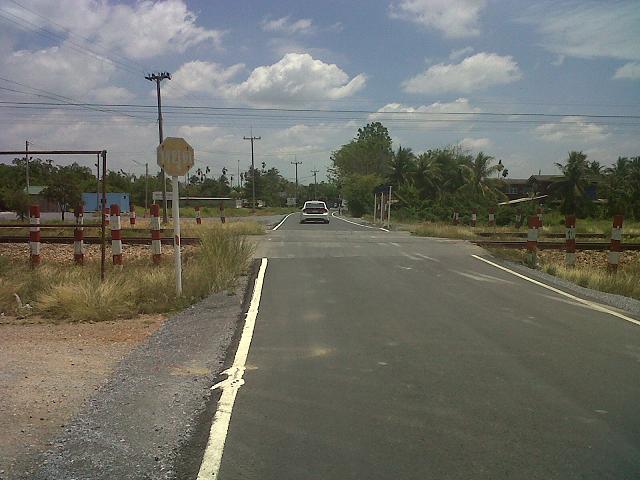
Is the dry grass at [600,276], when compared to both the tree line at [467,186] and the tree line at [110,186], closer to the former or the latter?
the tree line at [110,186]

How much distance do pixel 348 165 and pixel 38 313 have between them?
288 feet

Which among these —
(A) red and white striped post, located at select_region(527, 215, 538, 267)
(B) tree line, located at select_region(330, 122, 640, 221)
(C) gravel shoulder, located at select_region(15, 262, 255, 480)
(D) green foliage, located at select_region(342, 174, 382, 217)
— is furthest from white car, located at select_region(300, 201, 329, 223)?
(C) gravel shoulder, located at select_region(15, 262, 255, 480)

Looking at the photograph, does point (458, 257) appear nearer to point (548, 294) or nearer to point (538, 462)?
point (548, 294)

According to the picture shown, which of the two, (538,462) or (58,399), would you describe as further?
(58,399)

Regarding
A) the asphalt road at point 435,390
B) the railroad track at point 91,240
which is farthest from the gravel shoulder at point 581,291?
the railroad track at point 91,240

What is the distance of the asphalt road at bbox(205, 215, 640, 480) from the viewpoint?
3.79 m

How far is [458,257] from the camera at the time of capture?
15.0m

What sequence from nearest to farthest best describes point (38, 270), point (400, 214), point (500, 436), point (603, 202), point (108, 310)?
point (500, 436) < point (108, 310) < point (38, 270) < point (400, 214) < point (603, 202)

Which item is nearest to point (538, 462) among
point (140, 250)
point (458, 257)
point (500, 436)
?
point (500, 436)

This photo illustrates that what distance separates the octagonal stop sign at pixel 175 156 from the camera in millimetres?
9297

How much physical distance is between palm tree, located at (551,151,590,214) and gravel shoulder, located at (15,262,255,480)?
178 feet

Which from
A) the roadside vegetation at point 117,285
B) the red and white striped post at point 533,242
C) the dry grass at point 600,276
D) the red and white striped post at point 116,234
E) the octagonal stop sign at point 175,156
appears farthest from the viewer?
the red and white striped post at point 533,242

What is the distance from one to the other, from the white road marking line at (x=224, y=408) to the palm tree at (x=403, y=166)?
180 ft

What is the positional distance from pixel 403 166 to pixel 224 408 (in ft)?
191
